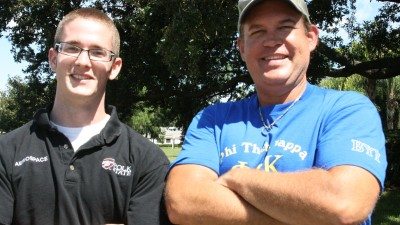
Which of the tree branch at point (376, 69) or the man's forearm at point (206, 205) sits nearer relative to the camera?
the man's forearm at point (206, 205)

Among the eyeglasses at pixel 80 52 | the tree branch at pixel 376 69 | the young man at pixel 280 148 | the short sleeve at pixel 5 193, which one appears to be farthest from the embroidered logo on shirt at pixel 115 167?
the tree branch at pixel 376 69

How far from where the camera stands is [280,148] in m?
2.76

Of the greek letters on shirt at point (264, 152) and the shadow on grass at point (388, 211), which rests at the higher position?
the greek letters on shirt at point (264, 152)

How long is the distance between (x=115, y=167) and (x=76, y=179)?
23cm

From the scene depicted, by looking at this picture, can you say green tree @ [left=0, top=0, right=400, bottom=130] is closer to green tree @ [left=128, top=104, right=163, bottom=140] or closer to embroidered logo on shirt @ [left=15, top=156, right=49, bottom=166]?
embroidered logo on shirt @ [left=15, top=156, right=49, bottom=166]

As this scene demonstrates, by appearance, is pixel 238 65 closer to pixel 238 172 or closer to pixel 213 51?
pixel 213 51

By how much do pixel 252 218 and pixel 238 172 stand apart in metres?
0.24

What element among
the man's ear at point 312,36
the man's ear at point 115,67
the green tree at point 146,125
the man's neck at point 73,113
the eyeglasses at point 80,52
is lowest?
the green tree at point 146,125

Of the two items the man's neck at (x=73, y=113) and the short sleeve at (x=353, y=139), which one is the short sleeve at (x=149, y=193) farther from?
the short sleeve at (x=353, y=139)

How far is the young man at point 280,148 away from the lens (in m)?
2.51

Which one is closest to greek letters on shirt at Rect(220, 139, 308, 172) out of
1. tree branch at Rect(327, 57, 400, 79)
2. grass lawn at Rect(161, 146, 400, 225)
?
grass lawn at Rect(161, 146, 400, 225)

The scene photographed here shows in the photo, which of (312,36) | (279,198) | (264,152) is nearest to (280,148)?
(264,152)

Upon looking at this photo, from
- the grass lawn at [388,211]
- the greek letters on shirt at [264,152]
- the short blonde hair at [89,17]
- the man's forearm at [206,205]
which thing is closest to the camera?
the man's forearm at [206,205]

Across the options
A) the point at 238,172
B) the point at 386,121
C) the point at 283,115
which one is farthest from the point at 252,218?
the point at 386,121
